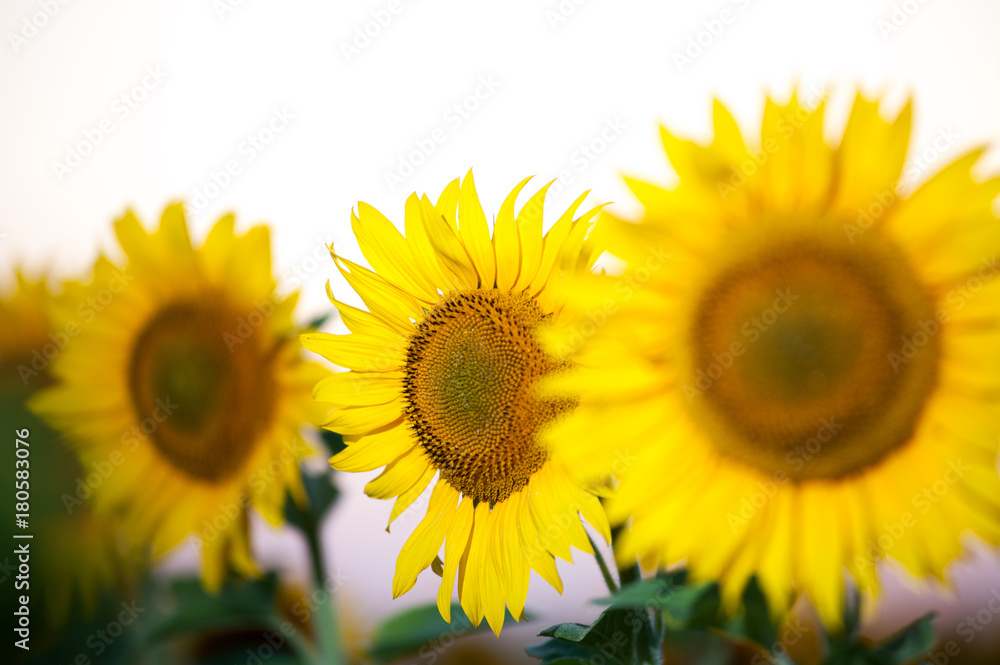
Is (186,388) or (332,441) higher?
(186,388)

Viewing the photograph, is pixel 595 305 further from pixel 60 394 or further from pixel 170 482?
pixel 60 394

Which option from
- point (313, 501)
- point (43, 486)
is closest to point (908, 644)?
point (313, 501)

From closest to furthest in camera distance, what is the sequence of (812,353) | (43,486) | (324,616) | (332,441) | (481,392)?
(812,353) → (481,392) → (332,441) → (324,616) → (43,486)

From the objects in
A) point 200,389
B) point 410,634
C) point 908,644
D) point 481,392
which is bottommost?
point 908,644

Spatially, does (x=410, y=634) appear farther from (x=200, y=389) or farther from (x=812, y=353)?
(x=812, y=353)

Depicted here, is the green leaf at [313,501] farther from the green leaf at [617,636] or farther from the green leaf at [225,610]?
the green leaf at [617,636]

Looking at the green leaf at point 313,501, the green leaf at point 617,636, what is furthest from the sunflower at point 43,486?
the green leaf at point 617,636
